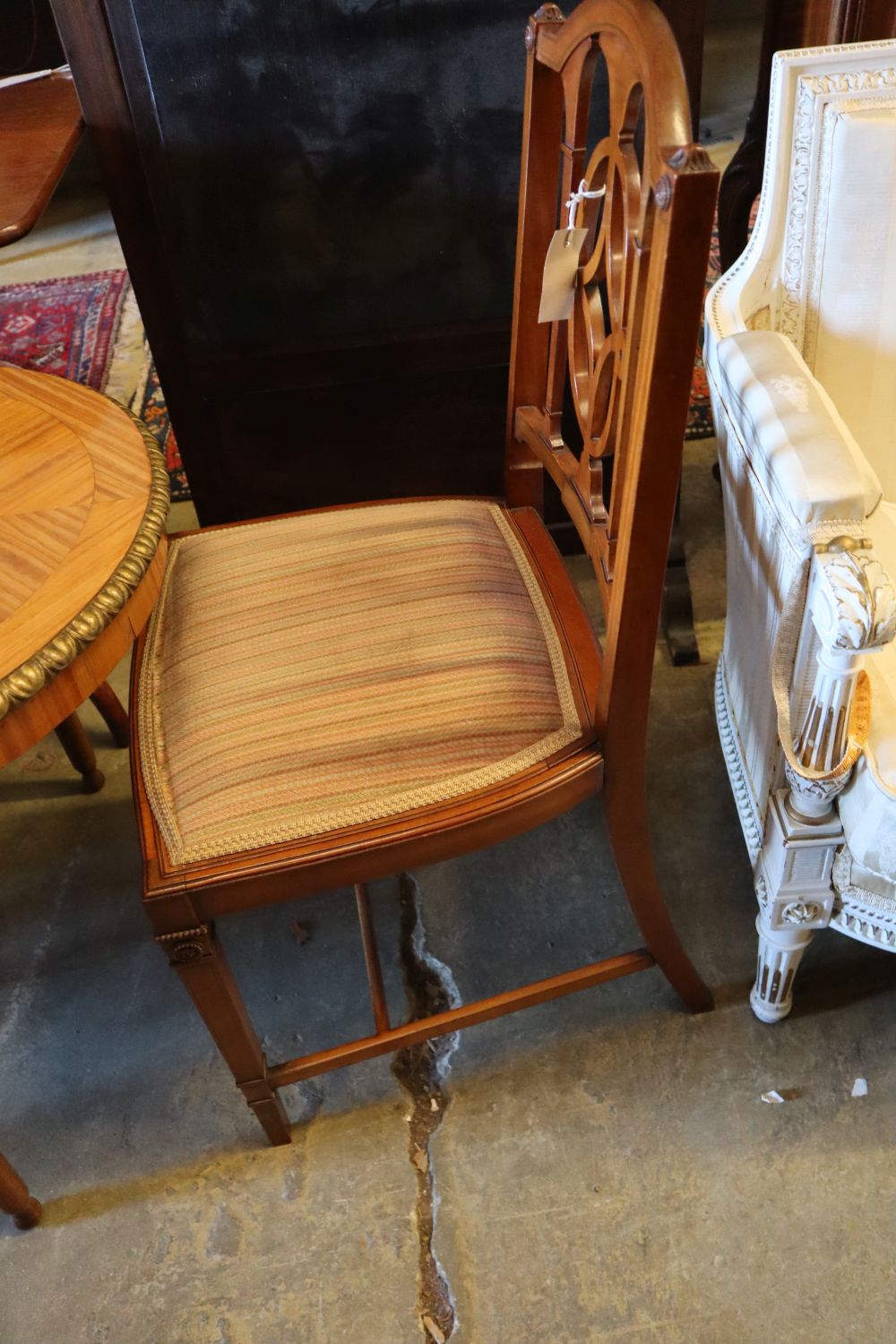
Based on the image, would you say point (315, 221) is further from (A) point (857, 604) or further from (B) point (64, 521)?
(A) point (857, 604)

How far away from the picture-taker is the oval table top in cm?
86

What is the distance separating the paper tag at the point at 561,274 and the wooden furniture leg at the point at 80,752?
98 cm

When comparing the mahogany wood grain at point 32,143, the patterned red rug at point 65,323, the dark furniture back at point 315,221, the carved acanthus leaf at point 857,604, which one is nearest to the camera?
the carved acanthus leaf at point 857,604

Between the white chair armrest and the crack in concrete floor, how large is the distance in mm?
787

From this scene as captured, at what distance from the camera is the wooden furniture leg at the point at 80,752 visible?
1620 millimetres

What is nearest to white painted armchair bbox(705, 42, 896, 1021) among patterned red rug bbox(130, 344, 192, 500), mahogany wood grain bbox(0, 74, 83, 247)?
mahogany wood grain bbox(0, 74, 83, 247)

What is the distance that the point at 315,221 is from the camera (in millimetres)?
1543

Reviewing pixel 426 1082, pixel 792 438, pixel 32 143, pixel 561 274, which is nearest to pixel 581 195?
pixel 561 274

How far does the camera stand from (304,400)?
173 cm

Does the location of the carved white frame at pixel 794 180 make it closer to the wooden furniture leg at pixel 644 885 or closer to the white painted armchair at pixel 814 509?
the white painted armchair at pixel 814 509

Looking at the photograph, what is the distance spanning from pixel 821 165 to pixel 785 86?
0.10 meters

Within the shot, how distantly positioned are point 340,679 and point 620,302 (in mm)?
455

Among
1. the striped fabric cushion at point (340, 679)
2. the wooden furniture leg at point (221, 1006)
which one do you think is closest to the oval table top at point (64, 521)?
the striped fabric cushion at point (340, 679)

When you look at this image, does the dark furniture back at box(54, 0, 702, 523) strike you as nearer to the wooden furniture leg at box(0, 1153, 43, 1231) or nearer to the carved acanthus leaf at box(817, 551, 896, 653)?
the carved acanthus leaf at box(817, 551, 896, 653)
